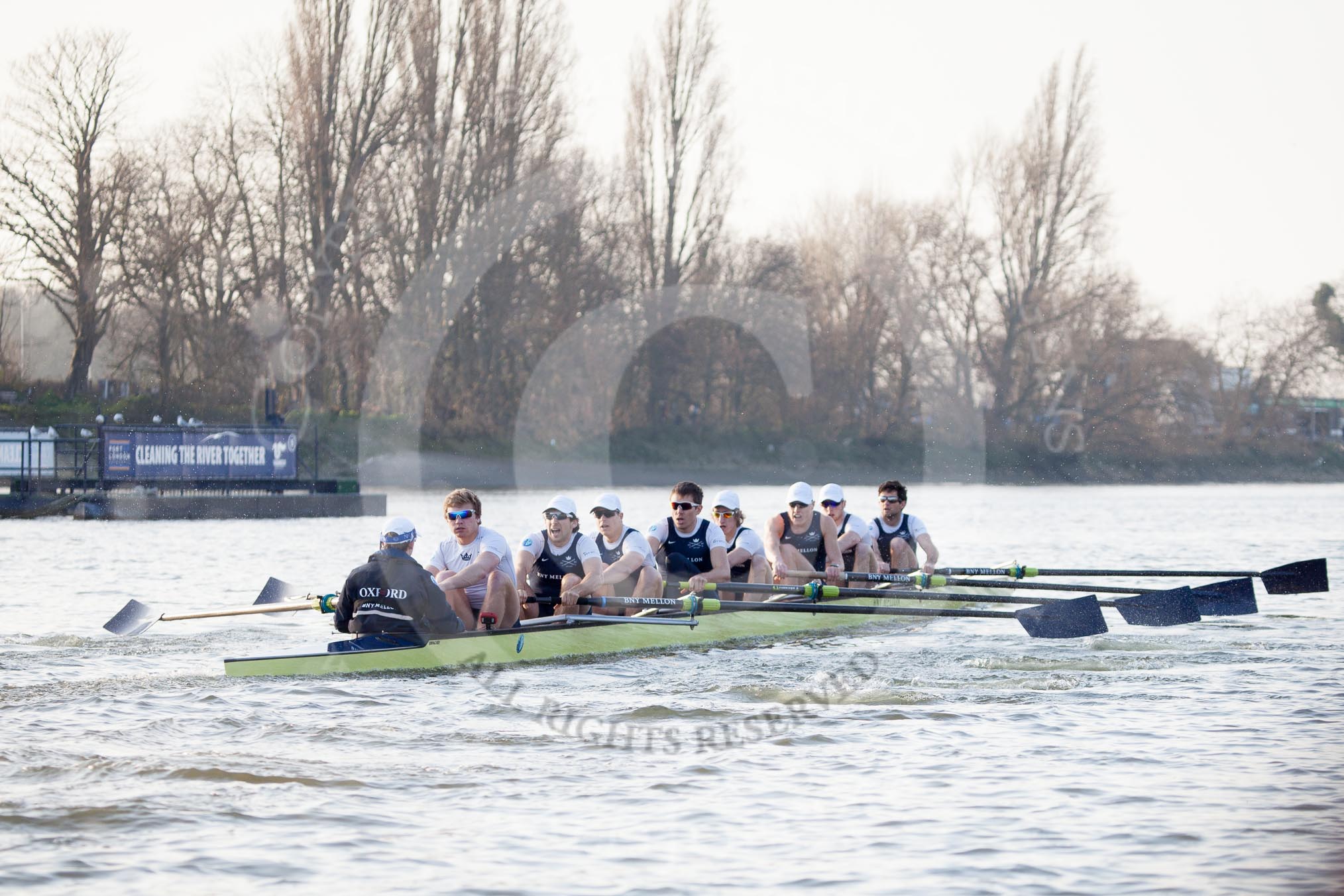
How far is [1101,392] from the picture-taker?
5847 cm

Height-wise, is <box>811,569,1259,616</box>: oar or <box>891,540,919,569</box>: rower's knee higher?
<box>891,540,919,569</box>: rower's knee

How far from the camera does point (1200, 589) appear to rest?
1484 cm

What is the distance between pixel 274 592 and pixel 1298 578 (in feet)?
35.1

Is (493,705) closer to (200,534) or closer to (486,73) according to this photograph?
(200,534)

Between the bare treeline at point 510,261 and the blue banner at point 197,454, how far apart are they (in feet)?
18.6

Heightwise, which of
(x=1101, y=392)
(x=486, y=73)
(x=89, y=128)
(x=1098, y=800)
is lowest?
(x=1098, y=800)

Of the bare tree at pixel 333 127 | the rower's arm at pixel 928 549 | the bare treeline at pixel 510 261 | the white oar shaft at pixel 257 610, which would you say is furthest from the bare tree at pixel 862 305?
Answer: the white oar shaft at pixel 257 610

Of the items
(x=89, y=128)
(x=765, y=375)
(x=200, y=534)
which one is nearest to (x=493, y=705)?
(x=200, y=534)

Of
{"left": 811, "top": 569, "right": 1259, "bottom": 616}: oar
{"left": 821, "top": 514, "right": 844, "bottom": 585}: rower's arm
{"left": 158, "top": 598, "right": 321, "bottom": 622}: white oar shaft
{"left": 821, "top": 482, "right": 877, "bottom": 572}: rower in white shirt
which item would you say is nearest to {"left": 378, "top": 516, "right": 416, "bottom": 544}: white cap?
{"left": 158, "top": 598, "right": 321, "bottom": 622}: white oar shaft

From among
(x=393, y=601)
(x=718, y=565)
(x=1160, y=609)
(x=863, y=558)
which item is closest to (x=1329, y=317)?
(x=863, y=558)

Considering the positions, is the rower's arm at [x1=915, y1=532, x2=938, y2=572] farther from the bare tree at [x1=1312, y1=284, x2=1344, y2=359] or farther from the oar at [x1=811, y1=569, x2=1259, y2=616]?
the bare tree at [x1=1312, y1=284, x2=1344, y2=359]

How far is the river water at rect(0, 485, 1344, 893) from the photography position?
6.71 metres

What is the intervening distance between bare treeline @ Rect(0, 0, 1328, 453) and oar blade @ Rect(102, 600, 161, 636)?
27465 mm

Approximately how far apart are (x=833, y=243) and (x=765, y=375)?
5.78 m
